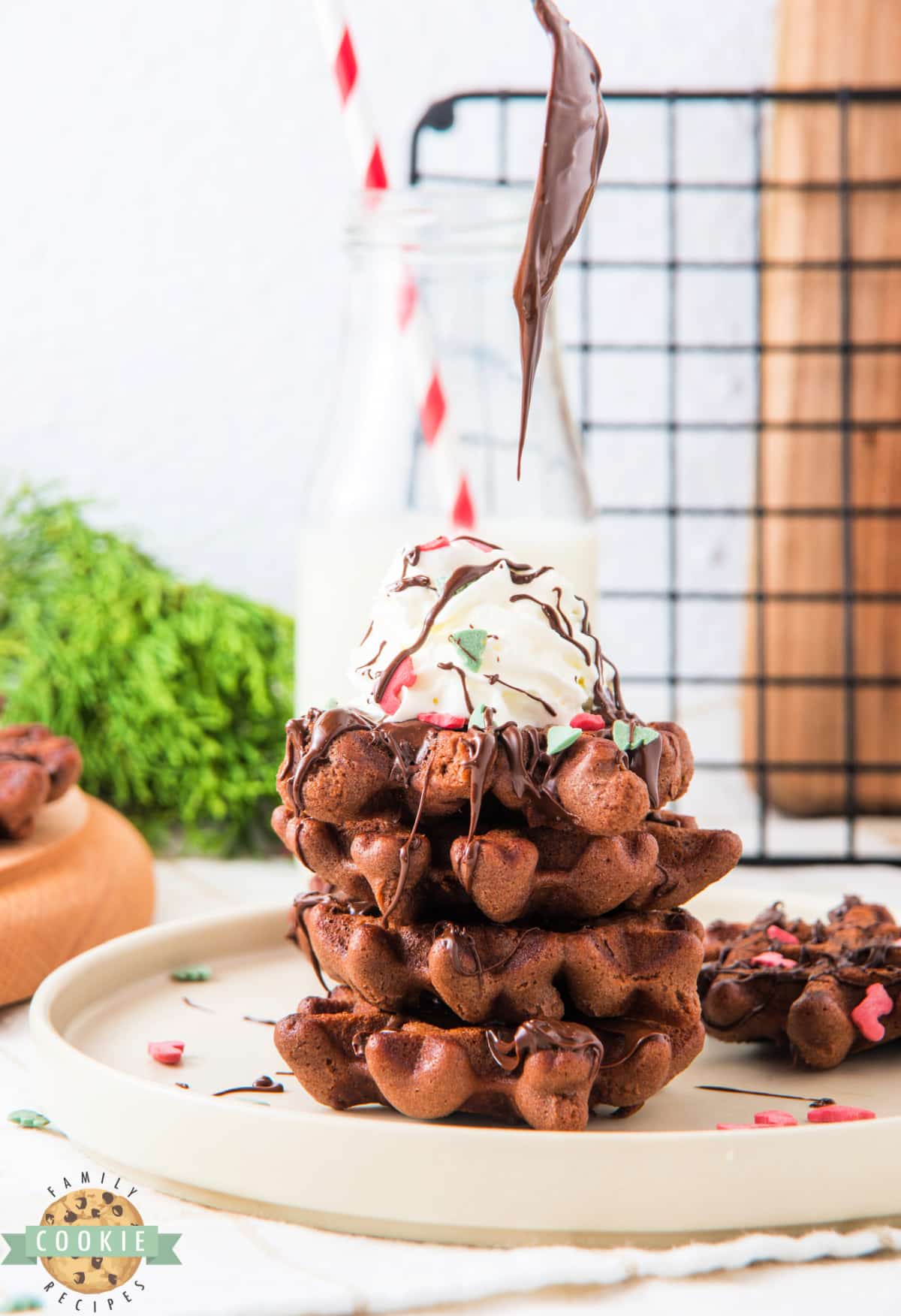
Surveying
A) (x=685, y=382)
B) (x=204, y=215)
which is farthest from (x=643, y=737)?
(x=204, y=215)

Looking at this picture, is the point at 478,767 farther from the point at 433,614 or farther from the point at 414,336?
the point at 414,336

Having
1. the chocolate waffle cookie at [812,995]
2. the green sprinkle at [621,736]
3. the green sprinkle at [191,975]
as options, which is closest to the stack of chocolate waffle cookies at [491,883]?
the green sprinkle at [621,736]

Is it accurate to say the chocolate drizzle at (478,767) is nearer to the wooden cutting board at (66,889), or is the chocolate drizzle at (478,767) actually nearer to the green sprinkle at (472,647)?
the green sprinkle at (472,647)

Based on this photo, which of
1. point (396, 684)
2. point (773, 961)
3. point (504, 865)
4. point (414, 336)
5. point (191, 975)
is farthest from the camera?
point (414, 336)

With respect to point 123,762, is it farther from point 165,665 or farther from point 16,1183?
point 16,1183

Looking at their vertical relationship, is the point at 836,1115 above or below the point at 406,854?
below
